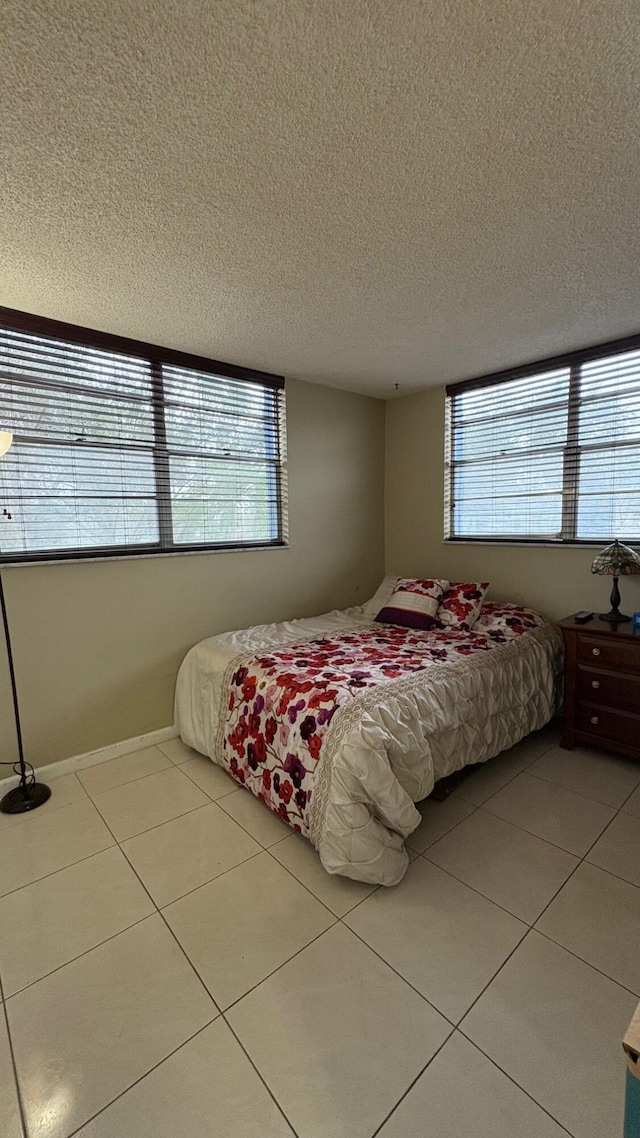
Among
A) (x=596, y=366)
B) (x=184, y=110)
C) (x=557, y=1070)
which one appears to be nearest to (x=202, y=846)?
(x=557, y=1070)

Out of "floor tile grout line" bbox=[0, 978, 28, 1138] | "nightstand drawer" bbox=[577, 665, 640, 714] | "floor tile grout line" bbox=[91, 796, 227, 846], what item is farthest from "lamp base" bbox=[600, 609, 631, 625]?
"floor tile grout line" bbox=[0, 978, 28, 1138]

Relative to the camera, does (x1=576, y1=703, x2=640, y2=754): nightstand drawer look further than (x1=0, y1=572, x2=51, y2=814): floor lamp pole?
Yes

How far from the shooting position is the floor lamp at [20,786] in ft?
6.98

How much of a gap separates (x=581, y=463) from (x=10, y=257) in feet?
10.1

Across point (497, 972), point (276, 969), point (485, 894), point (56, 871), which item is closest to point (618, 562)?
point (485, 894)

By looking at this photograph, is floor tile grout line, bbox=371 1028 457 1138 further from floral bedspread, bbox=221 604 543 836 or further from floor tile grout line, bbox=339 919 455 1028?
floral bedspread, bbox=221 604 543 836

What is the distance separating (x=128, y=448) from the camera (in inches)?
101

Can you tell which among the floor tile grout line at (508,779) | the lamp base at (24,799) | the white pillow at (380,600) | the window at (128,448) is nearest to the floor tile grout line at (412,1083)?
the floor tile grout line at (508,779)

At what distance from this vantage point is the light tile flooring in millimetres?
1038

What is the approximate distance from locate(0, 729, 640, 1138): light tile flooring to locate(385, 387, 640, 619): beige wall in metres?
1.26

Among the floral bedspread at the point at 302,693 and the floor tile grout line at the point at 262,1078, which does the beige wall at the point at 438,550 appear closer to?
the floral bedspread at the point at 302,693

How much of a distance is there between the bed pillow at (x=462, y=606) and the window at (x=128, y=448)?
4.09ft

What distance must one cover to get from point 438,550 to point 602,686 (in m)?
1.52

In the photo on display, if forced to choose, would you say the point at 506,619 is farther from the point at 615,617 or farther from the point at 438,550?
the point at 438,550
